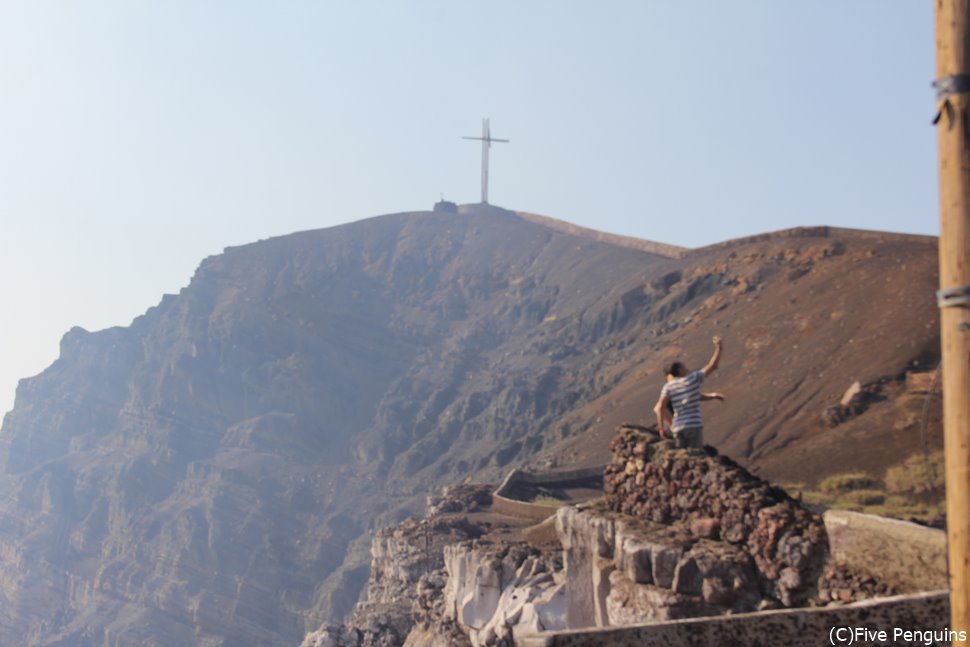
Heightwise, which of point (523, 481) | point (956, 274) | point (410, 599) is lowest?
point (410, 599)

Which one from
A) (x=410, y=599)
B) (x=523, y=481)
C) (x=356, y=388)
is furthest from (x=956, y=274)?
(x=356, y=388)

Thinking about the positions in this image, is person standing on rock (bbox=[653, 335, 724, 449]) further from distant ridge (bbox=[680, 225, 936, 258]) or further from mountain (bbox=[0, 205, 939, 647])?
distant ridge (bbox=[680, 225, 936, 258])

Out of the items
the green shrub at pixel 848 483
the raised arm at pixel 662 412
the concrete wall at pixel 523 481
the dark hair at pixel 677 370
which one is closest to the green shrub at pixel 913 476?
the green shrub at pixel 848 483

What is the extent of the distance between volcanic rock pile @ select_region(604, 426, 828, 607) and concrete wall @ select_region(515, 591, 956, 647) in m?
1.28

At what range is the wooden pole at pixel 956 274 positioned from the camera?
4.27 meters

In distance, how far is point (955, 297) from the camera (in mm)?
4316

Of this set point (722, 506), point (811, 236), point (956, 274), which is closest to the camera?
point (956, 274)

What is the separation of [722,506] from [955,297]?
3.64 metres

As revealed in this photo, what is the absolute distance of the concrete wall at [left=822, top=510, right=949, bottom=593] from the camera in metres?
6.07

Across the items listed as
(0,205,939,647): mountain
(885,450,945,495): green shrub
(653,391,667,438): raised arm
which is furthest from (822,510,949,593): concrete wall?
(0,205,939,647): mountain

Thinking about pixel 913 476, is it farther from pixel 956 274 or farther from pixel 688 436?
pixel 956 274

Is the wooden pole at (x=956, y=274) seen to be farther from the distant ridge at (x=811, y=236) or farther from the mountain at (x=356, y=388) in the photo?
the distant ridge at (x=811, y=236)

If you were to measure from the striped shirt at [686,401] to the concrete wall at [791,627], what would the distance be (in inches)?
125

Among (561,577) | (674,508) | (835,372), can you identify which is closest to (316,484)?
(835,372)
